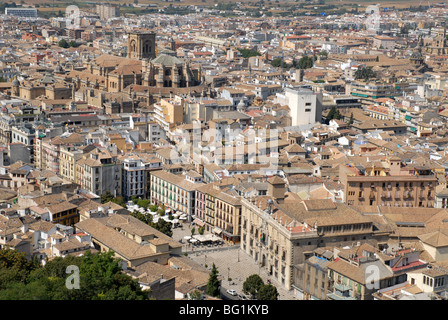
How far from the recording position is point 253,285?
2391 cm

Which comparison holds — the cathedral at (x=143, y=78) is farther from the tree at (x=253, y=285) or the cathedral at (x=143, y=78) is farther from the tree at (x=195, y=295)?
the tree at (x=195, y=295)

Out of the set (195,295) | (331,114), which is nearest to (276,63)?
(331,114)

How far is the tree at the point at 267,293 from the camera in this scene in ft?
76.2

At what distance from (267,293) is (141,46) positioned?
134 ft

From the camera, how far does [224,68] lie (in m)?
72.2

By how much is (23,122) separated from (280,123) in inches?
593

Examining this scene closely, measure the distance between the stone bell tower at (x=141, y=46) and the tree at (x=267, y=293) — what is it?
40184 millimetres

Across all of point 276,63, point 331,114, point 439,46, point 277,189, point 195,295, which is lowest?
point 195,295

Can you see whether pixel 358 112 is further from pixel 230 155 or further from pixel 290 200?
pixel 290 200

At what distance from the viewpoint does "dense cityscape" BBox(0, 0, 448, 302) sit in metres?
23.0

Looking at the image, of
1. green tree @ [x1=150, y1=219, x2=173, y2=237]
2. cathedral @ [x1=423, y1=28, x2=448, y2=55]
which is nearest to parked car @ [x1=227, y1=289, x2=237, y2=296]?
green tree @ [x1=150, y1=219, x2=173, y2=237]

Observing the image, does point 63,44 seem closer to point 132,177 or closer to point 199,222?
point 132,177
